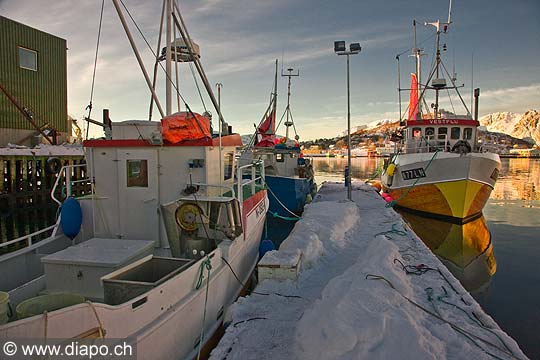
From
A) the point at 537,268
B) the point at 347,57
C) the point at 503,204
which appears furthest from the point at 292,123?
the point at 537,268

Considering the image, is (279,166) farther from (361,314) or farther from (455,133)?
(361,314)

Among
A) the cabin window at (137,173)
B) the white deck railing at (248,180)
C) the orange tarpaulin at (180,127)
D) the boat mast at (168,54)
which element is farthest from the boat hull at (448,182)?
the cabin window at (137,173)

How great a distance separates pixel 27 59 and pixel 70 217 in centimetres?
2053

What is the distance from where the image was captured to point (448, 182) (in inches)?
629

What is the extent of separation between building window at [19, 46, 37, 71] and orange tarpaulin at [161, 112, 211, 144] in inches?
802

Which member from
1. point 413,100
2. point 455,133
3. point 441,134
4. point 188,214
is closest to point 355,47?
point 441,134

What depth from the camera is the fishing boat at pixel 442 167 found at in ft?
51.4

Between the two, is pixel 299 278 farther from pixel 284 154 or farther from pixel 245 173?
pixel 284 154

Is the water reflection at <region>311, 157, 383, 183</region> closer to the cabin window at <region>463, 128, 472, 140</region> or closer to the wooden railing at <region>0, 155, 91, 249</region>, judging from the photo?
the cabin window at <region>463, 128, 472, 140</region>

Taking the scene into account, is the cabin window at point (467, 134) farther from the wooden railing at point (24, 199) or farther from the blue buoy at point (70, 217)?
the blue buoy at point (70, 217)

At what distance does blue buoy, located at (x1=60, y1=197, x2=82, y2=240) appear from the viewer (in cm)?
695

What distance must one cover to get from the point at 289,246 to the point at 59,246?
4666mm

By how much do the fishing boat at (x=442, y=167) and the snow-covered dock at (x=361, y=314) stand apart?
9.27 meters

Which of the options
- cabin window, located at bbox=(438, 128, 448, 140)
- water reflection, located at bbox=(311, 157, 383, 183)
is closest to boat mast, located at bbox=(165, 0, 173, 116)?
cabin window, located at bbox=(438, 128, 448, 140)
